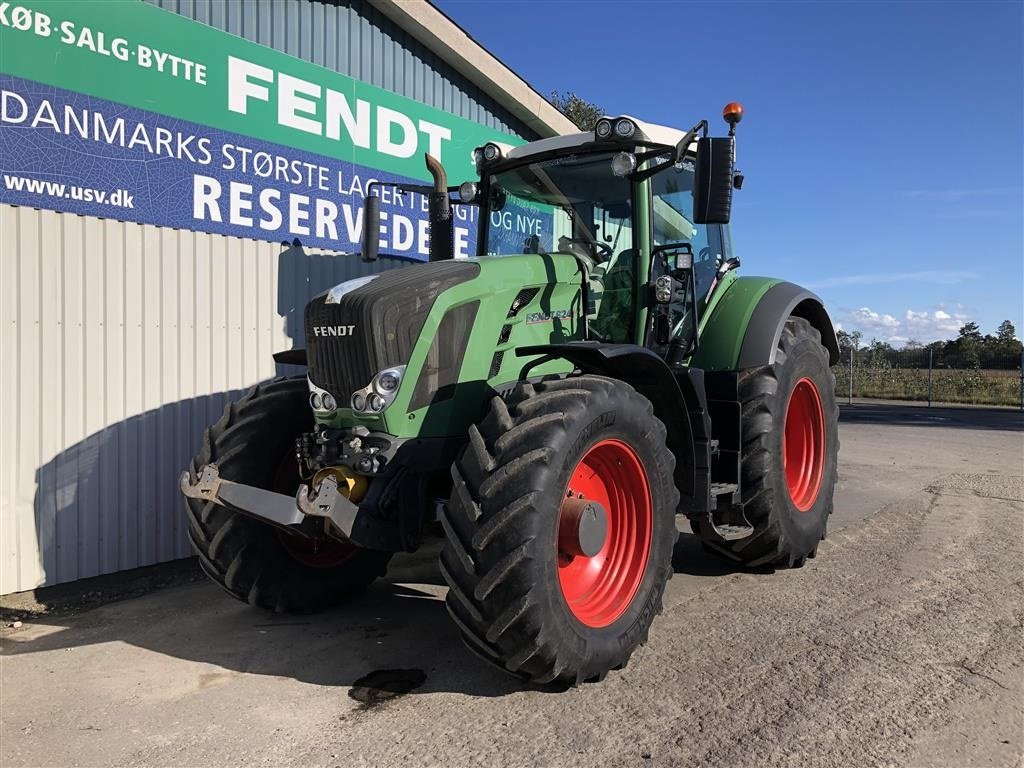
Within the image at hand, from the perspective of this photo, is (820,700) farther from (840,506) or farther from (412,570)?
(840,506)

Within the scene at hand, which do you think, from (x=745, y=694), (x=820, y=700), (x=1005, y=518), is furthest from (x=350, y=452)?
(x=1005, y=518)

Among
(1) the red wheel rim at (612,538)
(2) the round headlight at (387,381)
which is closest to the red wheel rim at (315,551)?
(2) the round headlight at (387,381)

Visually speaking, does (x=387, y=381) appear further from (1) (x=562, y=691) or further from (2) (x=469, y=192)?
(2) (x=469, y=192)

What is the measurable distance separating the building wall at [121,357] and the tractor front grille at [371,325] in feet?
7.10

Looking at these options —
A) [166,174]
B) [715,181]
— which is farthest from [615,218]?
[166,174]

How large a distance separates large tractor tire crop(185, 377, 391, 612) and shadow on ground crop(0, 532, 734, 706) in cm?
21

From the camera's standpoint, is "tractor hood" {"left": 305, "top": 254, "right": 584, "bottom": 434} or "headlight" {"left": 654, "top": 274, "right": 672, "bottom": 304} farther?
"headlight" {"left": 654, "top": 274, "right": 672, "bottom": 304}

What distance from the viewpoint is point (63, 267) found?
5.02m

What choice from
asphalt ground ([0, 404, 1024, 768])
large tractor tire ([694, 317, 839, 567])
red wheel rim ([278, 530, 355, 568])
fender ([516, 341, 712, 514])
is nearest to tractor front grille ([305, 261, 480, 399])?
fender ([516, 341, 712, 514])

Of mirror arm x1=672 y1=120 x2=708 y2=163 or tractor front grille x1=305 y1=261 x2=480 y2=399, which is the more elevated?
mirror arm x1=672 y1=120 x2=708 y2=163

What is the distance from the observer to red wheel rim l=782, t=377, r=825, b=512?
5.70 m

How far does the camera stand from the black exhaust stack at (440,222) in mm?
5074

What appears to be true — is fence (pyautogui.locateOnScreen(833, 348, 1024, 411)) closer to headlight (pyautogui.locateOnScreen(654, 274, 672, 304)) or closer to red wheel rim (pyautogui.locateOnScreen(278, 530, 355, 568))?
headlight (pyautogui.locateOnScreen(654, 274, 672, 304))

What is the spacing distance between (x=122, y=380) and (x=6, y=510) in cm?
107
